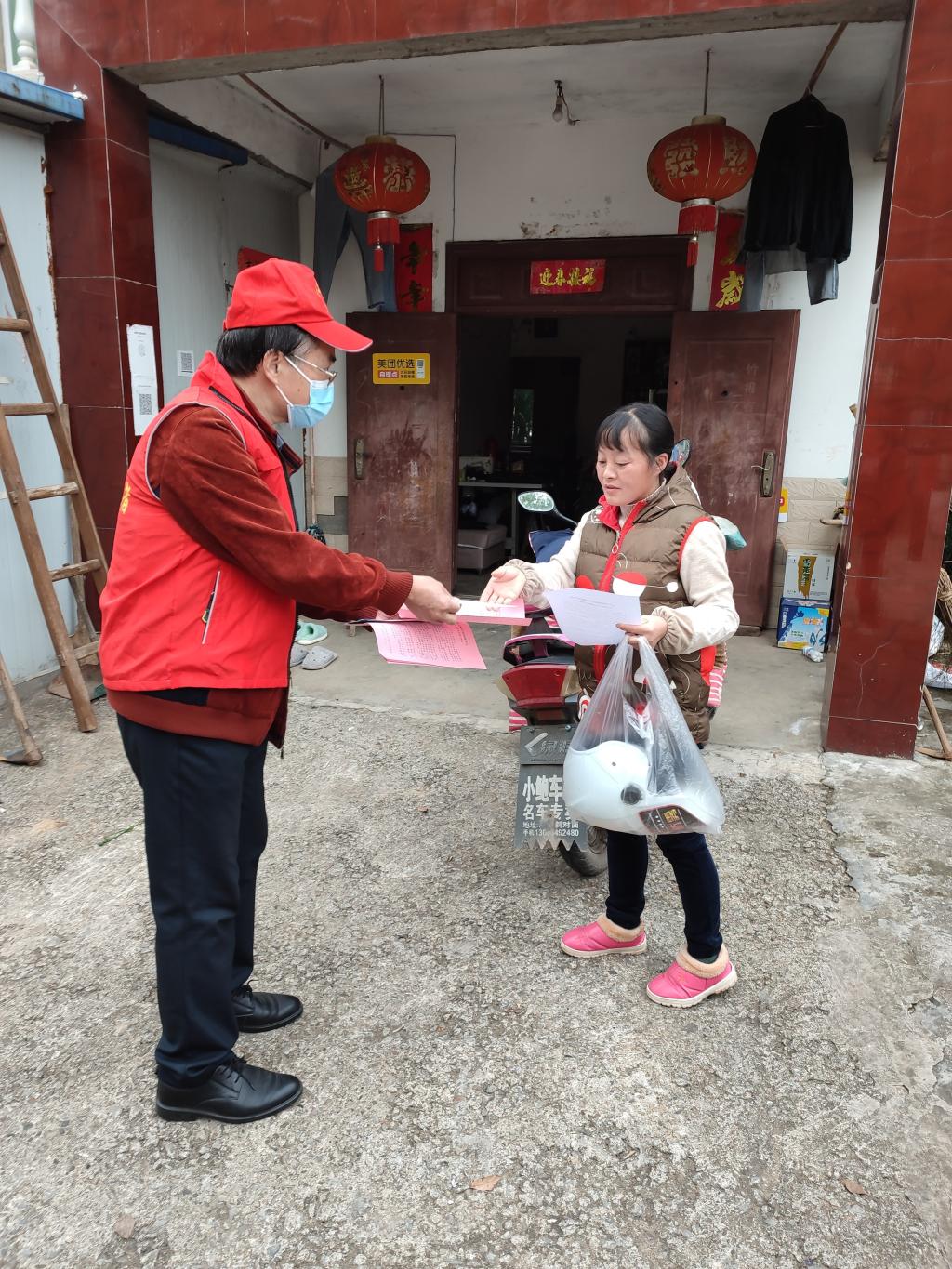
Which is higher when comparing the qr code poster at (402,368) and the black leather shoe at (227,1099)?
the qr code poster at (402,368)

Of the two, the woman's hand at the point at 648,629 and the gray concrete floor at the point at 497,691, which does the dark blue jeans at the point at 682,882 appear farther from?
the gray concrete floor at the point at 497,691

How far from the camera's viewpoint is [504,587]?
2158 millimetres

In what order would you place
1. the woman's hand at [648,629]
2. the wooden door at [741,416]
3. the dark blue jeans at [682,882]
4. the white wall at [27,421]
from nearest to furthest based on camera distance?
the woman's hand at [648,629] → the dark blue jeans at [682,882] → the white wall at [27,421] → the wooden door at [741,416]

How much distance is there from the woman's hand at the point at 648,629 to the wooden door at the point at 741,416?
4.16 metres

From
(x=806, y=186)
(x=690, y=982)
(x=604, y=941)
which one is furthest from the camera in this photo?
(x=806, y=186)

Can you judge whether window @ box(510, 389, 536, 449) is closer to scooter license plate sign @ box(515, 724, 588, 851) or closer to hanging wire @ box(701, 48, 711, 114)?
hanging wire @ box(701, 48, 711, 114)

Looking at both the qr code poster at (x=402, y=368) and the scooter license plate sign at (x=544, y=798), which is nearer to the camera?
the scooter license plate sign at (x=544, y=798)

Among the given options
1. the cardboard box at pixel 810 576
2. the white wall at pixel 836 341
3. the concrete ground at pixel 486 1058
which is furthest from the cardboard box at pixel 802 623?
the concrete ground at pixel 486 1058

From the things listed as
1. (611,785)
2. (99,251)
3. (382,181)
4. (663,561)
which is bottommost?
(611,785)

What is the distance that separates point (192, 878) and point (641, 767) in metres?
0.99

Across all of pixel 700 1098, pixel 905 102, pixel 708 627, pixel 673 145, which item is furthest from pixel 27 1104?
pixel 673 145

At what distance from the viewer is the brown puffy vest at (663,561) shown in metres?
2.16

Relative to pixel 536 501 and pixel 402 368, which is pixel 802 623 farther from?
pixel 536 501

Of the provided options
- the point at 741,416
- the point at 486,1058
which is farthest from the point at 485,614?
the point at 741,416
